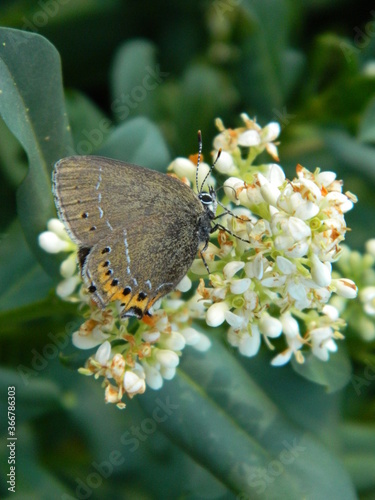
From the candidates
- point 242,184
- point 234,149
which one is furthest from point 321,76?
point 242,184

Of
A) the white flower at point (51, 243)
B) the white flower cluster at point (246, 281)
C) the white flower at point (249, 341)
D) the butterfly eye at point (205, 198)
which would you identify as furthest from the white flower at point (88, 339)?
the butterfly eye at point (205, 198)

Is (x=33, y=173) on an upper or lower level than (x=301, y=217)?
lower

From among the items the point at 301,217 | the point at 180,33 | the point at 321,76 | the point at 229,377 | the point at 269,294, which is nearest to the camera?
the point at 301,217

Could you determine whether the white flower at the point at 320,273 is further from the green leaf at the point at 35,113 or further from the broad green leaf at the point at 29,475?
the broad green leaf at the point at 29,475

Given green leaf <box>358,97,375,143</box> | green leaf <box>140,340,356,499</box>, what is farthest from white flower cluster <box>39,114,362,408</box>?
green leaf <box>358,97,375,143</box>

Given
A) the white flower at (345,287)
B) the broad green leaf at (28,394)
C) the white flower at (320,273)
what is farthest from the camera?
the broad green leaf at (28,394)

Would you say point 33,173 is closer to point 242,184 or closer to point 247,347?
point 242,184

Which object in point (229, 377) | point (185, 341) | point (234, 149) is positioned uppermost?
point (234, 149)

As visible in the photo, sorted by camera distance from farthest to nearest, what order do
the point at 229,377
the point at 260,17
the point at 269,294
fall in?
the point at 260,17, the point at 229,377, the point at 269,294
